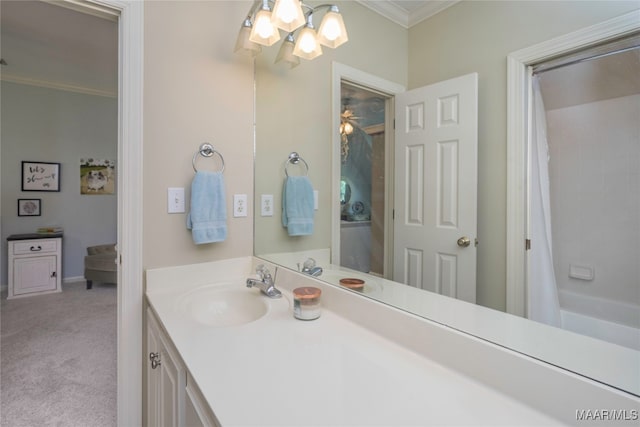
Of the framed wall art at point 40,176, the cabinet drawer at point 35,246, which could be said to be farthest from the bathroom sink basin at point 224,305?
the framed wall art at point 40,176

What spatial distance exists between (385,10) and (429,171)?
0.69 metres

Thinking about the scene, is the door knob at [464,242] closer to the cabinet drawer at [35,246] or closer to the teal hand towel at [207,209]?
the teal hand towel at [207,209]

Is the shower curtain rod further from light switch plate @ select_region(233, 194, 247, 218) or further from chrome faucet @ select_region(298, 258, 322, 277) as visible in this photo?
light switch plate @ select_region(233, 194, 247, 218)

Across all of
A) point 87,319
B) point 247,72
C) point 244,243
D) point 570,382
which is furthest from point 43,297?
point 570,382

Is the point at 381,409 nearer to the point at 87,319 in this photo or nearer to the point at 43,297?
the point at 87,319

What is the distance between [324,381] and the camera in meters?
0.68

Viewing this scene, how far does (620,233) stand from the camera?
596 millimetres

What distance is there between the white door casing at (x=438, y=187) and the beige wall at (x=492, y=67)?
3 centimetres

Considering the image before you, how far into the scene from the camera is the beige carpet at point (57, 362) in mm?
1671

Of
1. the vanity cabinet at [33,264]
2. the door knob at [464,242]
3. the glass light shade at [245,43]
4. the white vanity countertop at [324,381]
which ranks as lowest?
the vanity cabinet at [33,264]

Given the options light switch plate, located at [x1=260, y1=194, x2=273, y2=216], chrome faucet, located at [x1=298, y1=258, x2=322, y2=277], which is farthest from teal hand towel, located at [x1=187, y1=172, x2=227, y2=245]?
chrome faucet, located at [x1=298, y1=258, x2=322, y2=277]

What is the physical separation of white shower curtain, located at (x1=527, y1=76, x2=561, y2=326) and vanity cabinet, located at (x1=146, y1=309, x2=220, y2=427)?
0.76 m

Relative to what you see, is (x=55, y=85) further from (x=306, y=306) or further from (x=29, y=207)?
(x=306, y=306)

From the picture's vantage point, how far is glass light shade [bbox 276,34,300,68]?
154 centimetres
